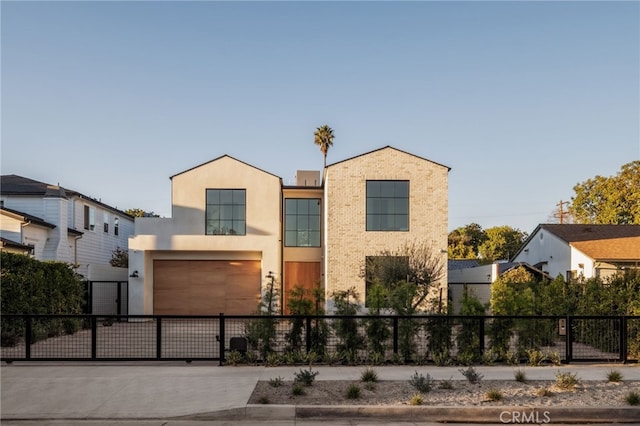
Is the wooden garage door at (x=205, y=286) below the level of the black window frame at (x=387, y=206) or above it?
below

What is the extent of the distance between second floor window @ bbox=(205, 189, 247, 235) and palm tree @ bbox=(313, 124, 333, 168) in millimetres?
26596

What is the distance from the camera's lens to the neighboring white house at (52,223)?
2209 cm

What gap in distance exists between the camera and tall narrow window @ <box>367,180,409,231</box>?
2473cm

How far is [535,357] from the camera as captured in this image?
11.5 meters

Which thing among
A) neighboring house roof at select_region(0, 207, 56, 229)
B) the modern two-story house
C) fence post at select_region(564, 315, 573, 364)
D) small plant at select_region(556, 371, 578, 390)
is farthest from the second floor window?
small plant at select_region(556, 371, 578, 390)

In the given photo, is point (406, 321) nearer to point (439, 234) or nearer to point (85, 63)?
point (85, 63)

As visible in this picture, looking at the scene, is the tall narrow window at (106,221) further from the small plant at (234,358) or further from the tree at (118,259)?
the small plant at (234,358)

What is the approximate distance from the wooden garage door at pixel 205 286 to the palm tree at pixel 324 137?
A: 2677cm

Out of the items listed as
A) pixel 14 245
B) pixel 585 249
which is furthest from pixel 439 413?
pixel 585 249

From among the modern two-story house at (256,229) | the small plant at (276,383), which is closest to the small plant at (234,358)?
the small plant at (276,383)

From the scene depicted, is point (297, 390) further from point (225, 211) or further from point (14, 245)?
point (225, 211)

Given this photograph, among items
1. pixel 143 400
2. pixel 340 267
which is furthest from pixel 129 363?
pixel 340 267

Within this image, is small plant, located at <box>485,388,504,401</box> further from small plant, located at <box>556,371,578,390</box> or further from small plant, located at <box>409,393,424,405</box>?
small plant, located at <box>556,371,578,390</box>

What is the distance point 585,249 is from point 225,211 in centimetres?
1670
